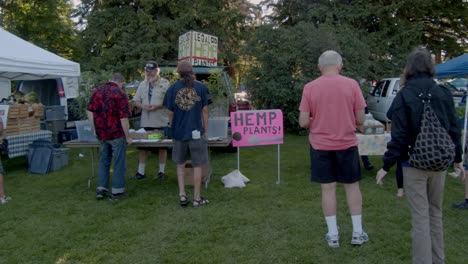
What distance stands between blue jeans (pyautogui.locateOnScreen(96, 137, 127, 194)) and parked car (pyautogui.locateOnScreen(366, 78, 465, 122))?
8735mm

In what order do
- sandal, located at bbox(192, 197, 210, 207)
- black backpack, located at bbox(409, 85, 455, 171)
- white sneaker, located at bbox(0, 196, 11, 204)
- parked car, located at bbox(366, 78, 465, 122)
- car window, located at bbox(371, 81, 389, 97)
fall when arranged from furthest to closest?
car window, located at bbox(371, 81, 389, 97)
parked car, located at bbox(366, 78, 465, 122)
white sneaker, located at bbox(0, 196, 11, 204)
sandal, located at bbox(192, 197, 210, 207)
black backpack, located at bbox(409, 85, 455, 171)

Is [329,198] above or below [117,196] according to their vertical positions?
above

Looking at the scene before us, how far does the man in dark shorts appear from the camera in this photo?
4656mm

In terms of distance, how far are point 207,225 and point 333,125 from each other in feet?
5.85

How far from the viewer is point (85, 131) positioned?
579 cm

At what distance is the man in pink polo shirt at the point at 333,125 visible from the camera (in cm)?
335

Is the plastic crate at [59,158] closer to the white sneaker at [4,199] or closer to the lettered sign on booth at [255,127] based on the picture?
A: the white sneaker at [4,199]

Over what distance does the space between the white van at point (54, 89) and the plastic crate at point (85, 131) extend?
5853 millimetres

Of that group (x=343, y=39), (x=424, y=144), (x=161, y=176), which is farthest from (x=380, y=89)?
(x=424, y=144)

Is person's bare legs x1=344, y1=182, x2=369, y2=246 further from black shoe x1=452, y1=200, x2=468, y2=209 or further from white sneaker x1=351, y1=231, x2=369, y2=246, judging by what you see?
black shoe x1=452, y1=200, x2=468, y2=209

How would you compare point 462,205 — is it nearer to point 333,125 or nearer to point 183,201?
point 333,125

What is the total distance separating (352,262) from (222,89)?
3.62 m

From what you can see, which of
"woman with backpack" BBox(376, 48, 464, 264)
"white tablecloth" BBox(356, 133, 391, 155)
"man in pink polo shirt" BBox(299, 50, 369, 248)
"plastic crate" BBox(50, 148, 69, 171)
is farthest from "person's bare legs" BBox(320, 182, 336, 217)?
"plastic crate" BBox(50, 148, 69, 171)

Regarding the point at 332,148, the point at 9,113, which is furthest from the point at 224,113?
the point at 9,113
